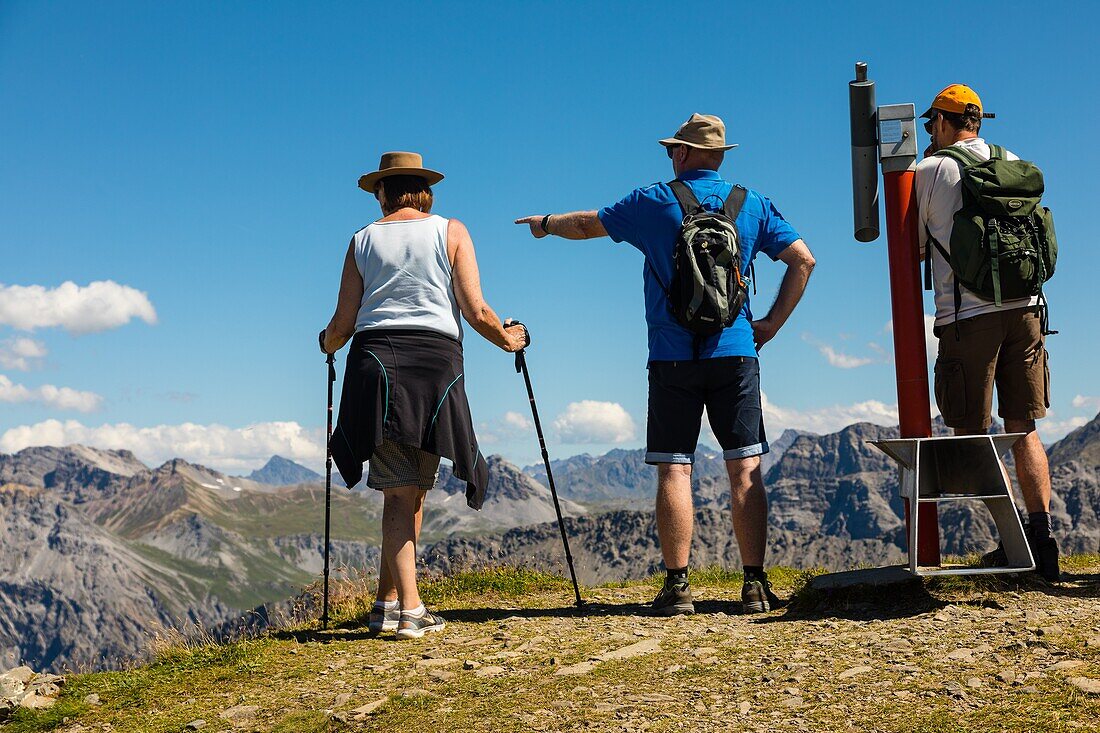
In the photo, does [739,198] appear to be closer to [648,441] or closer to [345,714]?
[648,441]

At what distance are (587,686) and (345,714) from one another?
1.49 meters

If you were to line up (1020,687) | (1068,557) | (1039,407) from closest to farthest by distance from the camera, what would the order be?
(1020,687) → (1039,407) → (1068,557)

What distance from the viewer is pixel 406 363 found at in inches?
308

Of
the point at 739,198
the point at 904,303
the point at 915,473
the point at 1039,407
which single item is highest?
the point at 739,198

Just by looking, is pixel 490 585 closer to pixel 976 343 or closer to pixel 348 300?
pixel 348 300

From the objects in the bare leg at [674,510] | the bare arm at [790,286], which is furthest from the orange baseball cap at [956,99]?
the bare leg at [674,510]

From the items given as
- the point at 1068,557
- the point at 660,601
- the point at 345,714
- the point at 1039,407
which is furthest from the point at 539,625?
the point at 1068,557

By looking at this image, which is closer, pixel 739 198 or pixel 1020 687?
pixel 1020 687

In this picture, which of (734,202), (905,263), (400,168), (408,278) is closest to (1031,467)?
(905,263)

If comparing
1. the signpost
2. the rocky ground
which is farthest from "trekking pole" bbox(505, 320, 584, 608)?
the signpost

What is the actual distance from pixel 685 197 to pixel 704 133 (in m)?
0.60

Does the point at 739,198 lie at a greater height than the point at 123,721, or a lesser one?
greater

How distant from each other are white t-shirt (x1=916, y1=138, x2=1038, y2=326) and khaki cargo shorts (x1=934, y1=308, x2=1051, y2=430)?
8cm

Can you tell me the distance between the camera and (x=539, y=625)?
326 inches
